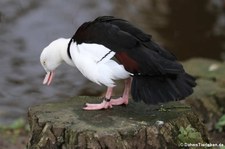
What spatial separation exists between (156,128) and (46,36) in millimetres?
6729

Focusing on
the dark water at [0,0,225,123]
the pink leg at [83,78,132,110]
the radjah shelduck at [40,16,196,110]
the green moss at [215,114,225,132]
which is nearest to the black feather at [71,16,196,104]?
the radjah shelduck at [40,16,196,110]

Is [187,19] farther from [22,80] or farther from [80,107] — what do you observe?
[80,107]

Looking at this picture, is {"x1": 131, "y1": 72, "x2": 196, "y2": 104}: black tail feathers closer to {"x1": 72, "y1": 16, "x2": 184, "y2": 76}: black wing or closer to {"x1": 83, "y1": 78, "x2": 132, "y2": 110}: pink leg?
{"x1": 72, "y1": 16, "x2": 184, "y2": 76}: black wing

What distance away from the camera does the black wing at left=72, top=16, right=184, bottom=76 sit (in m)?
3.83

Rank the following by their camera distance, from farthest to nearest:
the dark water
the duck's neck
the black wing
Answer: the dark water
the duck's neck
the black wing

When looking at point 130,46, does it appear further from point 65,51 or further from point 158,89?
point 65,51

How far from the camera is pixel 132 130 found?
3.89m

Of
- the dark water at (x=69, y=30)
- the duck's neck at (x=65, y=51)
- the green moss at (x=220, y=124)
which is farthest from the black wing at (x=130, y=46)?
the dark water at (x=69, y=30)

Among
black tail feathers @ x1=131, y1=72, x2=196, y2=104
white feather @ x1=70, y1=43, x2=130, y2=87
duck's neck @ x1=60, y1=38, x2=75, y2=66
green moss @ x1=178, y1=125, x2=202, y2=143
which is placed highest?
duck's neck @ x1=60, y1=38, x2=75, y2=66

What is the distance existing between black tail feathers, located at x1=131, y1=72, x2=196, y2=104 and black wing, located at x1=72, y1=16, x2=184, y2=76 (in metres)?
0.07

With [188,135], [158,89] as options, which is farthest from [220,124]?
[158,89]

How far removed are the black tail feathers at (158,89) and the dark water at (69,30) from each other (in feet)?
14.8

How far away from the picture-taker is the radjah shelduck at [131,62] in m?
3.84

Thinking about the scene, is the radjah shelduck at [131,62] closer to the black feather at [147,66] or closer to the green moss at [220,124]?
the black feather at [147,66]
